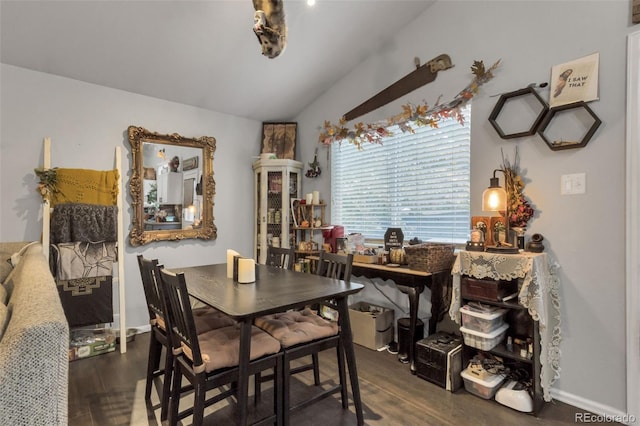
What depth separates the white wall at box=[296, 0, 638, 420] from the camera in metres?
1.95

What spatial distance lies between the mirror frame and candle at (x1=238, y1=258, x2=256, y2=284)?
1.86 metres

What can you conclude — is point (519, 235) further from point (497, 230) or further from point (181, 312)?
point (181, 312)

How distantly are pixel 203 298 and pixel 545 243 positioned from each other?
2.22 meters

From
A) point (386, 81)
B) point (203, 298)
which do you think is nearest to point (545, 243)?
point (386, 81)

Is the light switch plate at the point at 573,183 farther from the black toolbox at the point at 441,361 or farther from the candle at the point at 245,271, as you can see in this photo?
the candle at the point at 245,271

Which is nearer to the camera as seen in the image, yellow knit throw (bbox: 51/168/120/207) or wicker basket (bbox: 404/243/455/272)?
wicker basket (bbox: 404/243/455/272)

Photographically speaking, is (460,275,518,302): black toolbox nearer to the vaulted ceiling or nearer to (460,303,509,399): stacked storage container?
(460,303,509,399): stacked storage container

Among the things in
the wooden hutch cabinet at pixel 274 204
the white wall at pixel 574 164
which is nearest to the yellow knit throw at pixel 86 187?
the wooden hutch cabinet at pixel 274 204

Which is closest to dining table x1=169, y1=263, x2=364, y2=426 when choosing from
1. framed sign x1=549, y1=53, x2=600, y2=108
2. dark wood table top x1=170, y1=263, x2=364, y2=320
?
dark wood table top x1=170, y1=263, x2=364, y2=320

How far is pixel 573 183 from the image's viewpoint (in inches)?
83.3

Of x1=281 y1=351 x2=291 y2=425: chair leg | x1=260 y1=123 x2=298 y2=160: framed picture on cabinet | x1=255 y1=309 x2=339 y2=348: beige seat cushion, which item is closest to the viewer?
x1=281 y1=351 x2=291 y2=425: chair leg

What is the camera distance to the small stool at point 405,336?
265 cm

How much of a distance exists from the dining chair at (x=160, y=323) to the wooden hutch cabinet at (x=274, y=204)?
1.78m

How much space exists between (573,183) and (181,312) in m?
2.46
